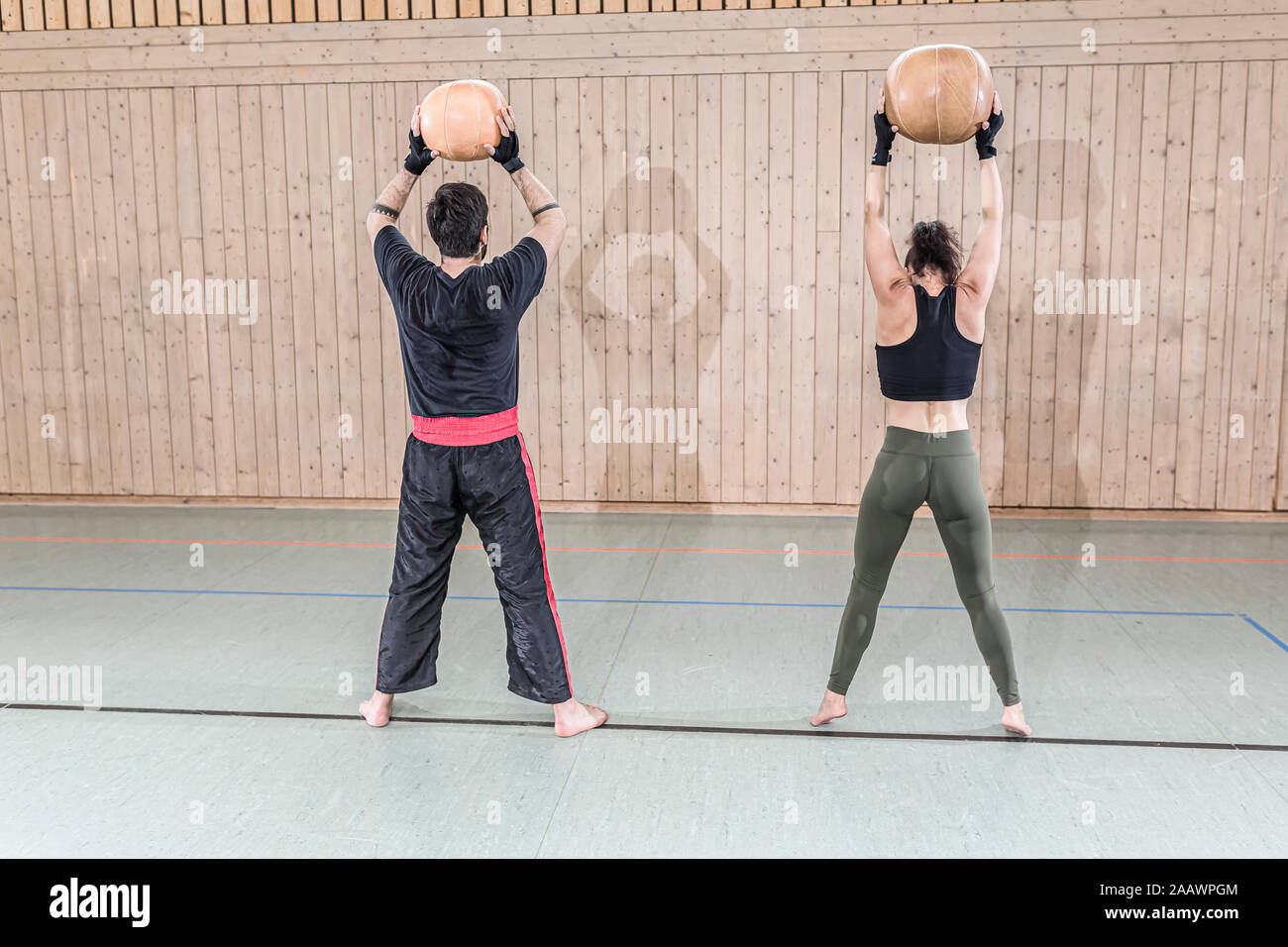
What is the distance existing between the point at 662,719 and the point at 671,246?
4.33 meters

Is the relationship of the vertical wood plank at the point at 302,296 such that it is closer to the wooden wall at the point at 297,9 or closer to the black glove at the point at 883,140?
the wooden wall at the point at 297,9

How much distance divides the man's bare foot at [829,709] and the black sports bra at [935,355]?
1.09 m

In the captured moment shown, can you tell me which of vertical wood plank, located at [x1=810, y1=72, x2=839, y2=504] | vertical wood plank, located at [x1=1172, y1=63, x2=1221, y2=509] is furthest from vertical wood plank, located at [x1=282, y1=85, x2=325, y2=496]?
vertical wood plank, located at [x1=1172, y1=63, x2=1221, y2=509]

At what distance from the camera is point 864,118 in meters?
6.78

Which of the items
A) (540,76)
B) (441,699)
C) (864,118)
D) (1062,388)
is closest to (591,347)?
(540,76)

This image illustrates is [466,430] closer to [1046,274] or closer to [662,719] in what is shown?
[662,719]

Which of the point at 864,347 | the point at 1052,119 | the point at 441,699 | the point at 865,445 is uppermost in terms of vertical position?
the point at 1052,119

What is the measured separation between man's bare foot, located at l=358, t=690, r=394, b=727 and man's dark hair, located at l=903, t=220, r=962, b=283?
2.37 m

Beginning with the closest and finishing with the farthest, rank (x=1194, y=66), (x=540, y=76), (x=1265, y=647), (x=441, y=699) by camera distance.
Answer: (x=441, y=699) → (x=1265, y=647) → (x=1194, y=66) → (x=540, y=76)

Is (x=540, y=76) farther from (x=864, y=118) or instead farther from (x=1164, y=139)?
(x=1164, y=139)

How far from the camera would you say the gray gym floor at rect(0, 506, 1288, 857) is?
2742 millimetres

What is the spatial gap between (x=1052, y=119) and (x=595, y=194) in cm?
319

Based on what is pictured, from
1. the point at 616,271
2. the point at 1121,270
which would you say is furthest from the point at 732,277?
the point at 1121,270

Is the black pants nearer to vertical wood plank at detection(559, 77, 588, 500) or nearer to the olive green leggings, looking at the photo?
the olive green leggings
